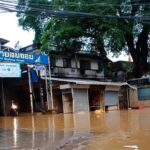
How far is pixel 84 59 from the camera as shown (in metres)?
38.8

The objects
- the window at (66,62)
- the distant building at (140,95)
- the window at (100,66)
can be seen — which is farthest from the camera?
the window at (100,66)

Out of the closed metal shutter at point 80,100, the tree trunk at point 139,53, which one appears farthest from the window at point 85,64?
the closed metal shutter at point 80,100

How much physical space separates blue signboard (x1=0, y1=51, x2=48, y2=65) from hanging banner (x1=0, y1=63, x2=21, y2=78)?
361mm

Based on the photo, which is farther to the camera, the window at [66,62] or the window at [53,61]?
the window at [66,62]

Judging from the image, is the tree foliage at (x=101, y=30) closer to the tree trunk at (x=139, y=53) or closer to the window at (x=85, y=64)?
the tree trunk at (x=139, y=53)

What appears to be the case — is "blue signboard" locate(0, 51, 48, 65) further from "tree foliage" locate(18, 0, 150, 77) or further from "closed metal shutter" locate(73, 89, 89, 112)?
"closed metal shutter" locate(73, 89, 89, 112)

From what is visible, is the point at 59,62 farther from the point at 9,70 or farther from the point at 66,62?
the point at 9,70

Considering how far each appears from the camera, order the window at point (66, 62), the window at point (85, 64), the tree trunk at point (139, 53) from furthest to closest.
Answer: the window at point (85, 64) → the tree trunk at point (139, 53) → the window at point (66, 62)

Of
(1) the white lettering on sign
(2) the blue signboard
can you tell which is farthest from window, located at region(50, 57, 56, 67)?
(1) the white lettering on sign

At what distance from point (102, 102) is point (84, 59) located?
19.1 ft

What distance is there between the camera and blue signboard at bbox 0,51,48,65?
27.0 metres

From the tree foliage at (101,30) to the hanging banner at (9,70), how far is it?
4997 mm

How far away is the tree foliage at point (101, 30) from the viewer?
3108 cm

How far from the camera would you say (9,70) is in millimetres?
27531
